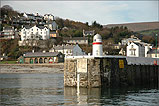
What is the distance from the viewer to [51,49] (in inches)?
4710

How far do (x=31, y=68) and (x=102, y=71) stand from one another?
60.9 meters

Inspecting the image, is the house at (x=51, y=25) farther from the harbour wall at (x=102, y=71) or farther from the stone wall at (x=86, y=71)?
the stone wall at (x=86, y=71)

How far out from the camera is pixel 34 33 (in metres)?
144

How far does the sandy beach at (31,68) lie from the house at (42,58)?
8.79 m

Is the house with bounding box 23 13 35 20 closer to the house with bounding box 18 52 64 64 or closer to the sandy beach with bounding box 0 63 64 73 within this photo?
the house with bounding box 18 52 64 64

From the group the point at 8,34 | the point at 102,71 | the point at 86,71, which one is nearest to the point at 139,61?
the point at 102,71

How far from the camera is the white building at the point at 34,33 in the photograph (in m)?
140

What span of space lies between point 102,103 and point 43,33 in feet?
384

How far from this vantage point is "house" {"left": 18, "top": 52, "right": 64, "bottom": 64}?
339ft

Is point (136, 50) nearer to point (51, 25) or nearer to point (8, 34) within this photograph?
point (8, 34)

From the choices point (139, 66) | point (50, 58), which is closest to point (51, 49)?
point (50, 58)

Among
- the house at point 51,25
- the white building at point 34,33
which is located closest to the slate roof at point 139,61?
the white building at point 34,33

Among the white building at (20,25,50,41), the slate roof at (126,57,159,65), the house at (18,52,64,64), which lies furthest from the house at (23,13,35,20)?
the slate roof at (126,57,159,65)

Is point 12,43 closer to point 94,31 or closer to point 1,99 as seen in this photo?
point 94,31
